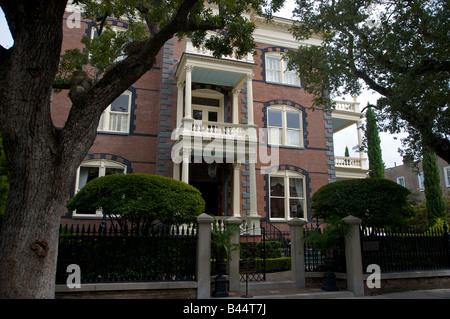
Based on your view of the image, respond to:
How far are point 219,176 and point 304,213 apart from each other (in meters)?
5.13

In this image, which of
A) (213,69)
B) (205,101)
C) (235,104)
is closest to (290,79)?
(235,104)

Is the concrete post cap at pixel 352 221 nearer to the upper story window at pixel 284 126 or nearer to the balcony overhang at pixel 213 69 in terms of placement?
the balcony overhang at pixel 213 69

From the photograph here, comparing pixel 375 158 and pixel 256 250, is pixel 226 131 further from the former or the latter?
pixel 375 158

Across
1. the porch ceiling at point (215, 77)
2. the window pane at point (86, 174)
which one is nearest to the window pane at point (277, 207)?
the porch ceiling at point (215, 77)

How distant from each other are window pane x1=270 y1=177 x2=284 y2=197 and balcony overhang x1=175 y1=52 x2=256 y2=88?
5497mm

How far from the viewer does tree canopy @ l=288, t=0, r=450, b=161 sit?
9133 millimetres

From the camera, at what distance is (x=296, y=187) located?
1898 centimetres

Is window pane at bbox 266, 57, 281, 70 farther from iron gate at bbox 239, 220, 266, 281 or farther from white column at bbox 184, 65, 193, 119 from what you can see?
iron gate at bbox 239, 220, 266, 281

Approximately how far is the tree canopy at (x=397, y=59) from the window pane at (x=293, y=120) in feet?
22.1

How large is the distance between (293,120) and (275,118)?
1.14m
